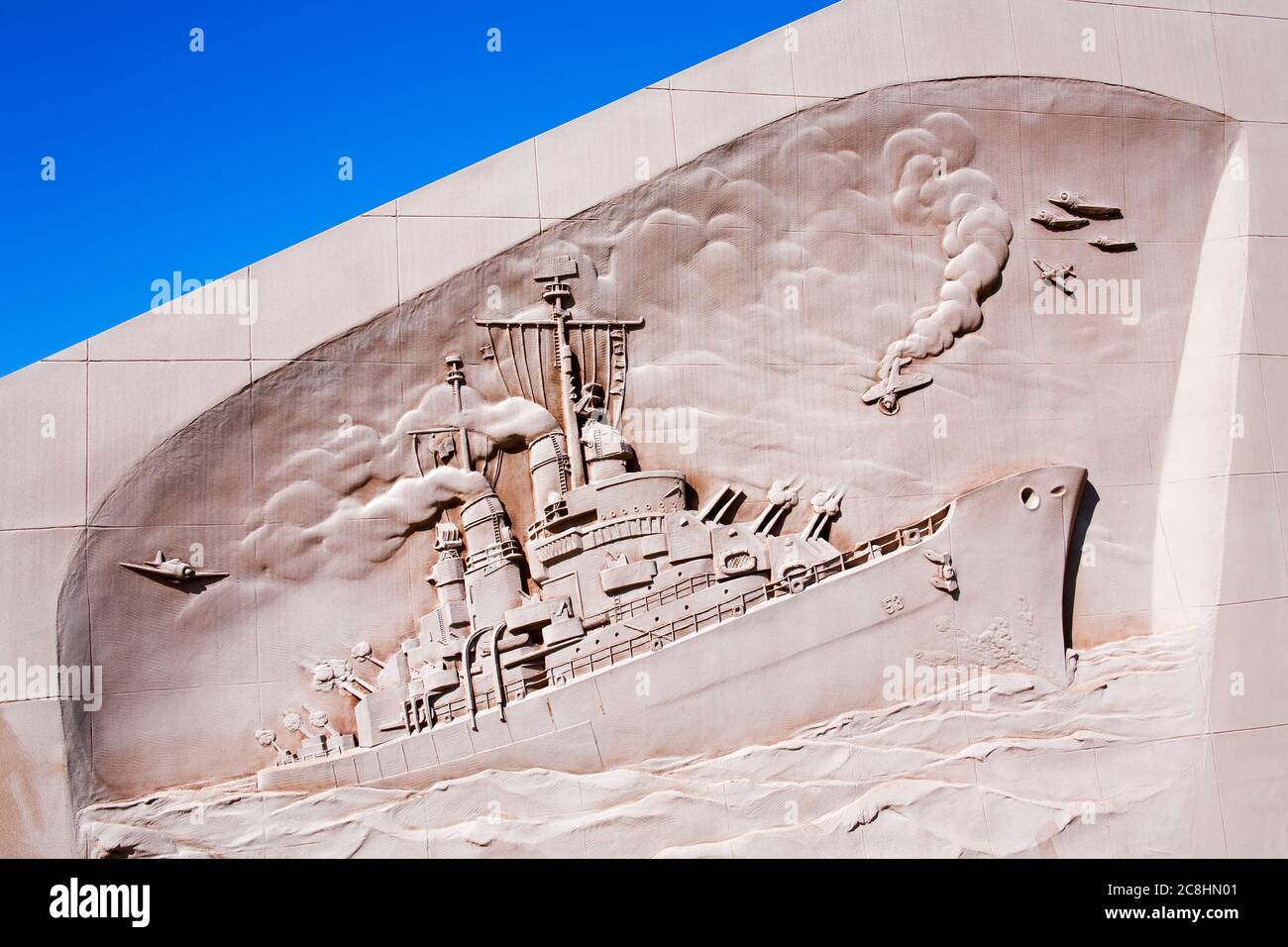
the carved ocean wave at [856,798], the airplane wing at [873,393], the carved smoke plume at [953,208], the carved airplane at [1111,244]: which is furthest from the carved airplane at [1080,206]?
the carved ocean wave at [856,798]

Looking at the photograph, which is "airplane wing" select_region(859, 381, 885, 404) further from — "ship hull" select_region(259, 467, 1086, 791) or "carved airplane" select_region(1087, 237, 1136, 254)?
"carved airplane" select_region(1087, 237, 1136, 254)

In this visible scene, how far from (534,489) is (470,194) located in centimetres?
217

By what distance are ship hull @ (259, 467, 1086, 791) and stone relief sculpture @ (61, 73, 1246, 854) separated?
0.02 m

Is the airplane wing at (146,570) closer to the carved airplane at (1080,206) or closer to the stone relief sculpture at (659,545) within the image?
the stone relief sculpture at (659,545)

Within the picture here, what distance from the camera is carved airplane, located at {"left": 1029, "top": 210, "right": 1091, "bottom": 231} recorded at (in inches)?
388

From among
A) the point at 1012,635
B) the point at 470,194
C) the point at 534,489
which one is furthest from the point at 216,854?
the point at 1012,635

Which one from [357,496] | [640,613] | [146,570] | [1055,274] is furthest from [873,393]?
[146,570]

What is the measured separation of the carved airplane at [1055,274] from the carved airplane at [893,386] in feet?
4.14

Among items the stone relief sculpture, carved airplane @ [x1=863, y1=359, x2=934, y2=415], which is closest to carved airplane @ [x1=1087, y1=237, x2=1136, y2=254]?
the stone relief sculpture

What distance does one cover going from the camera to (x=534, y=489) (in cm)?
905

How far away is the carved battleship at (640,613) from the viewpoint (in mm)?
8500

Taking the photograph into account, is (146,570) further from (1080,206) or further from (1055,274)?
(1080,206)
